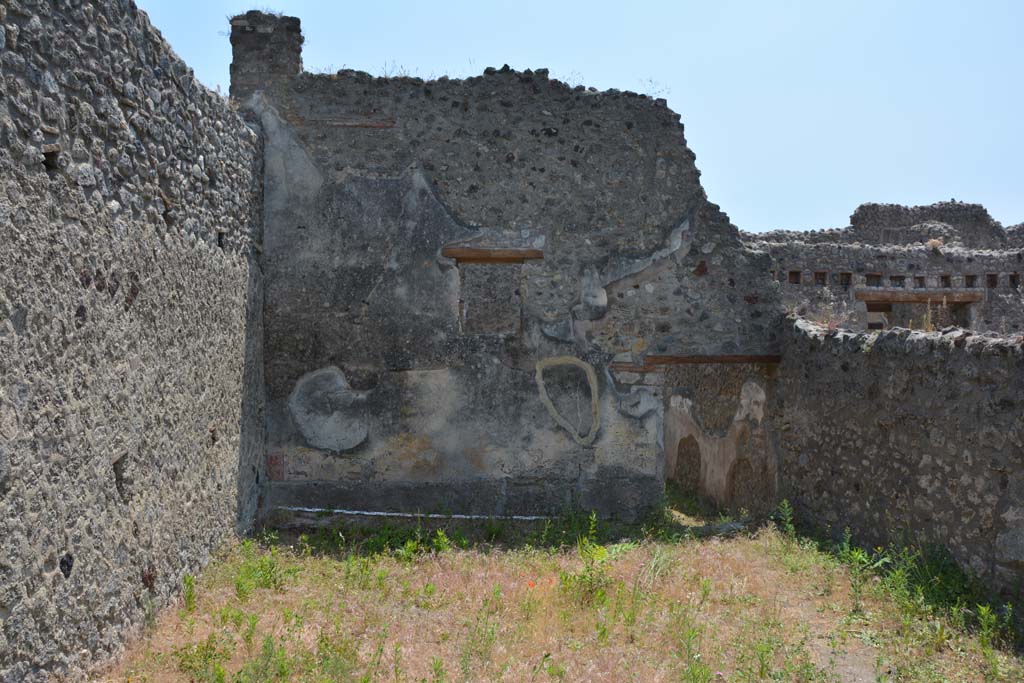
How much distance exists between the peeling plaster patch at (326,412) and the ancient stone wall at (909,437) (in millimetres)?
4083

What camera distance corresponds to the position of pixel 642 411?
7.34m

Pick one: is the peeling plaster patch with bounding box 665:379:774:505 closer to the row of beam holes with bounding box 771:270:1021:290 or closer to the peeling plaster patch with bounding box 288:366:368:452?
the row of beam holes with bounding box 771:270:1021:290

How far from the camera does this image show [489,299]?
7.24 metres

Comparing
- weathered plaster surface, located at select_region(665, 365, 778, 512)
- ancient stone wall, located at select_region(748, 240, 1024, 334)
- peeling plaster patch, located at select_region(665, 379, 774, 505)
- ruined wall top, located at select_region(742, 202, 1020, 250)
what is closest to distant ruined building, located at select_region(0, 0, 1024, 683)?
weathered plaster surface, located at select_region(665, 365, 778, 512)

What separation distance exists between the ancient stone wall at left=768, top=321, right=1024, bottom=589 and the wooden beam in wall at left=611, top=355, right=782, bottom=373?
0.23m

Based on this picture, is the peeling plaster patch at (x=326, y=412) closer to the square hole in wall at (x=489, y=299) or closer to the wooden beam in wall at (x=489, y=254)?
the square hole in wall at (x=489, y=299)

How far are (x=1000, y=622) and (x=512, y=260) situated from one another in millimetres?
4586

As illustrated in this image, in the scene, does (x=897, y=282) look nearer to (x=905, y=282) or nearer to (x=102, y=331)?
(x=905, y=282)

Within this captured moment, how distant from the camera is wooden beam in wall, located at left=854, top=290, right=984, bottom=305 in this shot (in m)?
12.4

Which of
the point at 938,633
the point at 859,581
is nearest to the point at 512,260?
the point at 859,581

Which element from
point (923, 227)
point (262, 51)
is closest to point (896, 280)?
point (923, 227)

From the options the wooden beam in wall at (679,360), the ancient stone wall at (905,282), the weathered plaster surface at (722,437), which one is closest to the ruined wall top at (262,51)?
the wooden beam in wall at (679,360)

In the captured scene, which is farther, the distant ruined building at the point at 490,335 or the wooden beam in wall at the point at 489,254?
the wooden beam in wall at the point at 489,254

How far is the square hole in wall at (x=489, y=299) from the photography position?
7.21 meters
